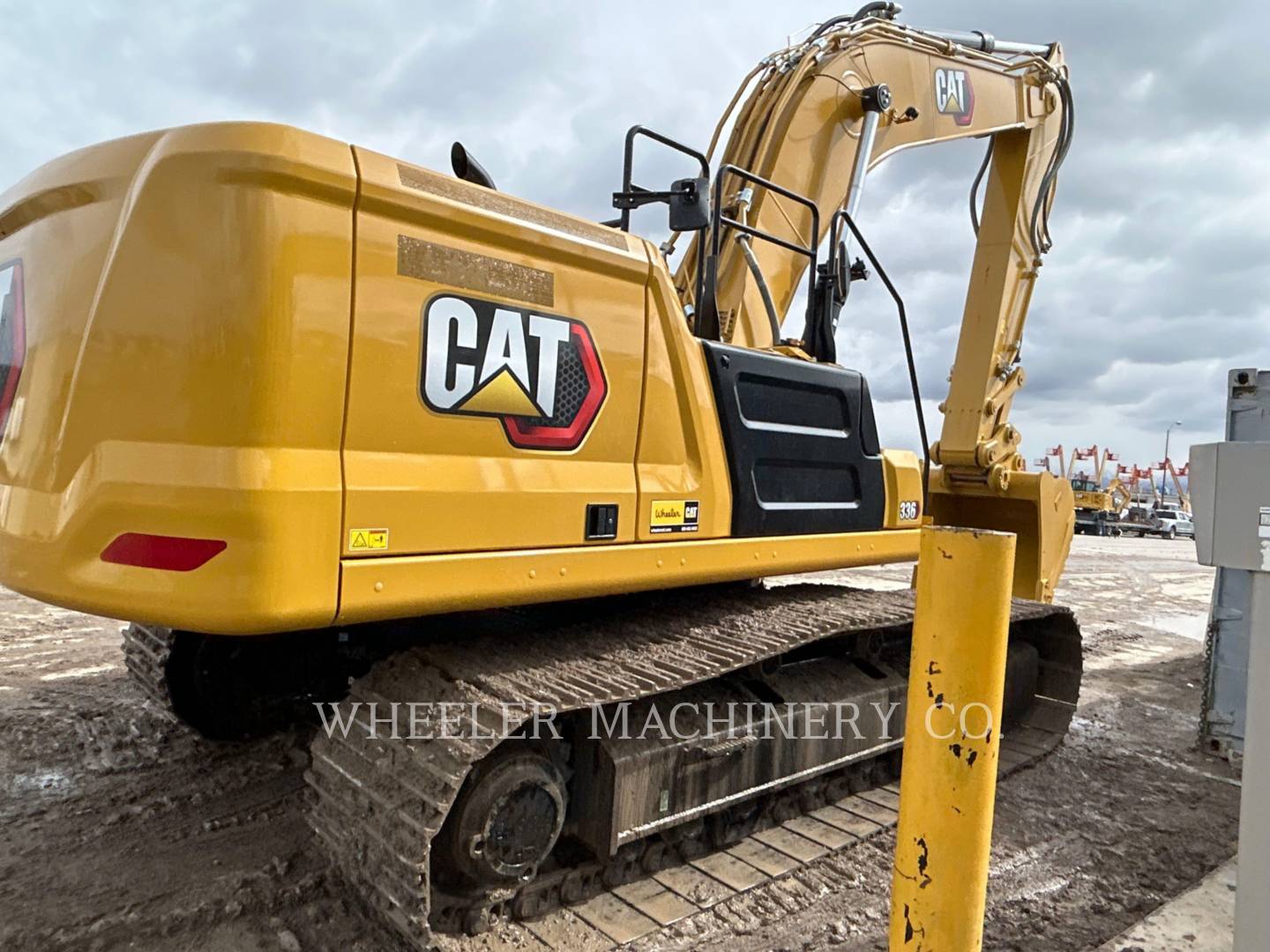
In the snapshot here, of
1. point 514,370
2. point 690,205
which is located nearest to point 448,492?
point 514,370

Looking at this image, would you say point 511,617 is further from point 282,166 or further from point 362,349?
point 282,166

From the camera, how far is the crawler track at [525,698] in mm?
2377

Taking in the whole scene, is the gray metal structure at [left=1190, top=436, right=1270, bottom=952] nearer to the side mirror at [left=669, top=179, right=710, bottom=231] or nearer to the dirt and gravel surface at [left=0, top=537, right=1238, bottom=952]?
the dirt and gravel surface at [left=0, top=537, right=1238, bottom=952]

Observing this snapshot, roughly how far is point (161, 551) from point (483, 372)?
95 cm

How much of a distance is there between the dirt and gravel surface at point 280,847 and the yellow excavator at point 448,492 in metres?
0.32

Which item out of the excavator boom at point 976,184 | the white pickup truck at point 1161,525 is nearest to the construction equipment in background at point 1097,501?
the white pickup truck at point 1161,525

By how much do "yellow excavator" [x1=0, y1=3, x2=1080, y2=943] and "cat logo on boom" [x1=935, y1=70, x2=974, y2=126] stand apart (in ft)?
6.35

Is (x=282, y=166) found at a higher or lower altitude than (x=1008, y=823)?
higher

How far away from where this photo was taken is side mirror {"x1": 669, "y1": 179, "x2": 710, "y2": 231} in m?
3.09

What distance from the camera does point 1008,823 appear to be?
3.91 m

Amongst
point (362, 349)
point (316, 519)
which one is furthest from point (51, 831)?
point (362, 349)

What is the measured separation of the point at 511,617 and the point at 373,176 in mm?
1938

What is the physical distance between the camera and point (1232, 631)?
5.05 metres

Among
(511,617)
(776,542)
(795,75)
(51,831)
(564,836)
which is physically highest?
(795,75)
